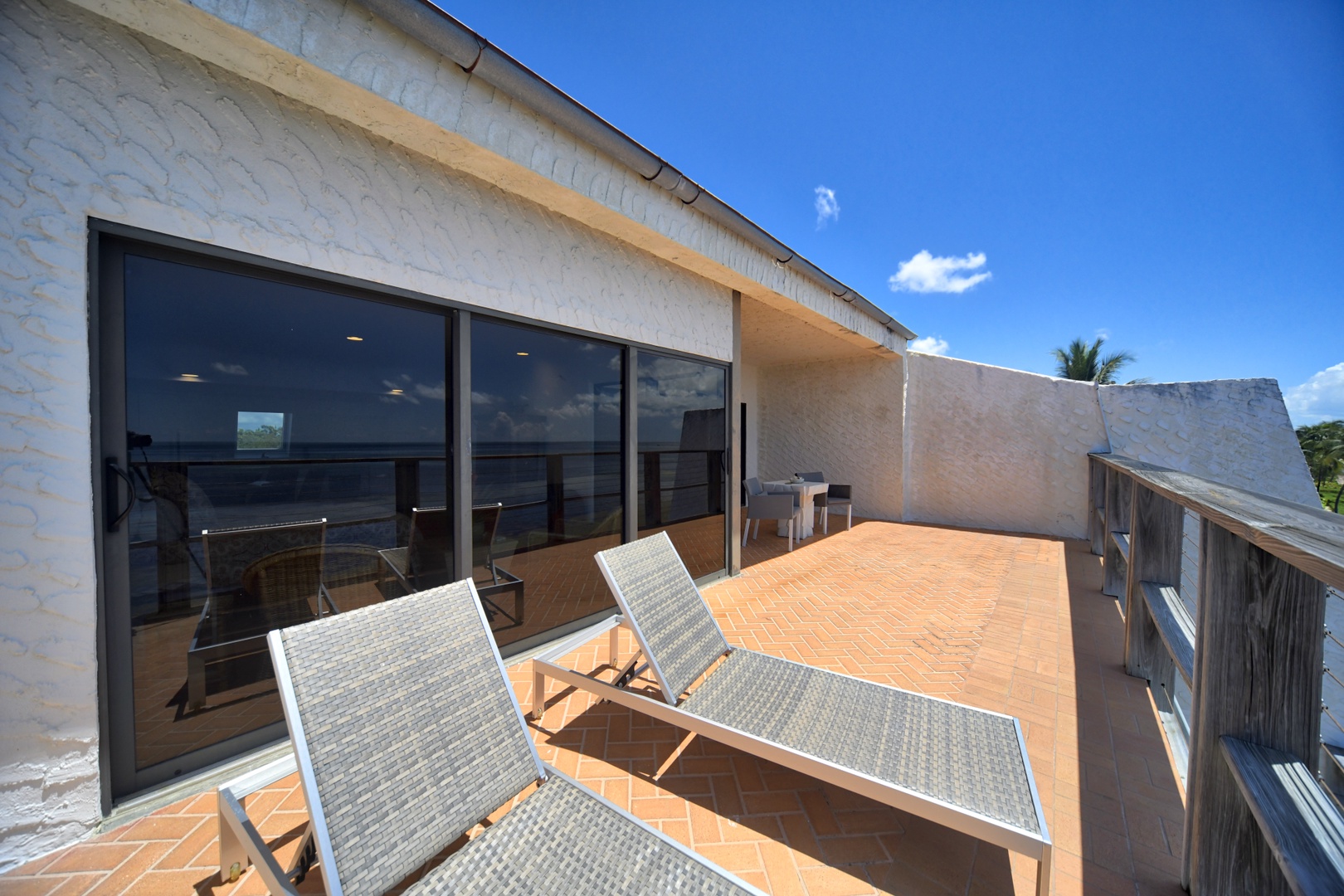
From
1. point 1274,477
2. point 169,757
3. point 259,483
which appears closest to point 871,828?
point 169,757

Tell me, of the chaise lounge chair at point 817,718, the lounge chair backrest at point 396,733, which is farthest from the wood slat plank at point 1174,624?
the lounge chair backrest at point 396,733

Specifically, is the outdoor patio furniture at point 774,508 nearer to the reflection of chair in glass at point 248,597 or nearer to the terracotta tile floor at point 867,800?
the terracotta tile floor at point 867,800

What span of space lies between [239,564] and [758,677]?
2.57 metres

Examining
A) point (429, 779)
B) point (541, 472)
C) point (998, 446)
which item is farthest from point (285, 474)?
point (998, 446)

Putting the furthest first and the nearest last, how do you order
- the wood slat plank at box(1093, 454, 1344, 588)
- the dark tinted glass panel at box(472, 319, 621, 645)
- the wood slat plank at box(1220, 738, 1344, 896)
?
the dark tinted glass panel at box(472, 319, 621, 645) < the wood slat plank at box(1220, 738, 1344, 896) < the wood slat plank at box(1093, 454, 1344, 588)

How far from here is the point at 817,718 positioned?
2018 millimetres

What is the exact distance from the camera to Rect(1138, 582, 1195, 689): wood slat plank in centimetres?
201

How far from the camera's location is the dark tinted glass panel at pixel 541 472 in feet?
10.3

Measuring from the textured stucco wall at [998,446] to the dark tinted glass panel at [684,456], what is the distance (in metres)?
5.40

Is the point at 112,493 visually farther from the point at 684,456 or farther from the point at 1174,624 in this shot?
the point at 1174,624

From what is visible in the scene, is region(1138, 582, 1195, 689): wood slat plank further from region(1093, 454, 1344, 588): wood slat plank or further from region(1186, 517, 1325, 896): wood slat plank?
region(1093, 454, 1344, 588): wood slat plank

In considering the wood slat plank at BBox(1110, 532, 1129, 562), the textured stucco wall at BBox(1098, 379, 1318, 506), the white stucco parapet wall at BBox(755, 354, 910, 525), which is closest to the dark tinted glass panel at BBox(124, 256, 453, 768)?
the wood slat plank at BBox(1110, 532, 1129, 562)

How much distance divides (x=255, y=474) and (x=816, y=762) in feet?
9.20

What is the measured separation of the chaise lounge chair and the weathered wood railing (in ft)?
1.51
